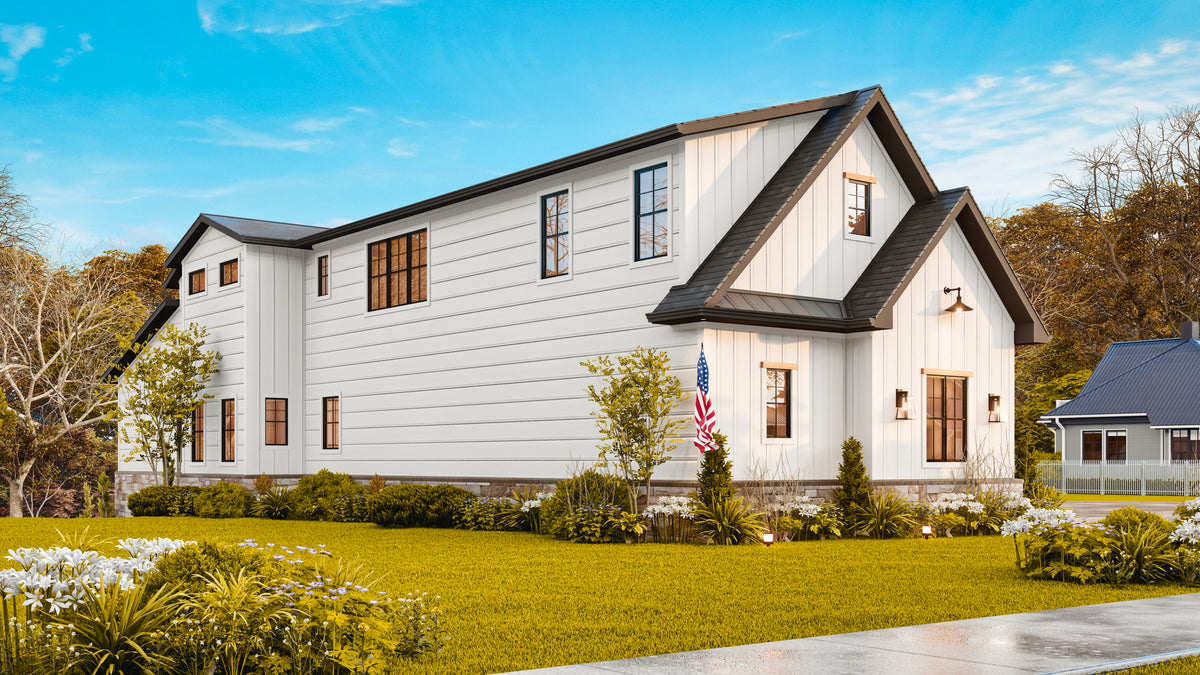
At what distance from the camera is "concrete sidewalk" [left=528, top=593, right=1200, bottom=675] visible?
21.7ft

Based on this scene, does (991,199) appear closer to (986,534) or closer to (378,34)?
(378,34)

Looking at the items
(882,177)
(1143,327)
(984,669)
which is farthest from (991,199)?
(984,669)

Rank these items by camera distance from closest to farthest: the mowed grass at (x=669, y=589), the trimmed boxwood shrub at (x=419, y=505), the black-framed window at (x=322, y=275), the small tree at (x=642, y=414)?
1. the mowed grass at (x=669, y=589)
2. the small tree at (x=642, y=414)
3. the trimmed boxwood shrub at (x=419, y=505)
4. the black-framed window at (x=322, y=275)

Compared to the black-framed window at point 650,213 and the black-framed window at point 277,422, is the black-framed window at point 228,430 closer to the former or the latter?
the black-framed window at point 277,422

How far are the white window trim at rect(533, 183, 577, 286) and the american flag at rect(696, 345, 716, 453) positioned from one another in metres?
3.49

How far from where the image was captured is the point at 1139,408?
127ft

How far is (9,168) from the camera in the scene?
37906 millimetres

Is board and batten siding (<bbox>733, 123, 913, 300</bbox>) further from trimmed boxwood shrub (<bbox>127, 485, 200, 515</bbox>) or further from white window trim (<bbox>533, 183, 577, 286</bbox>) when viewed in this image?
trimmed boxwood shrub (<bbox>127, 485, 200, 515</bbox>)

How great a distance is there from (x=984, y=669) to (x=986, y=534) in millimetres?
13164

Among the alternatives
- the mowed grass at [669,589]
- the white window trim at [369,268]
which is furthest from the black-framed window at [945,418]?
the white window trim at [369,268]

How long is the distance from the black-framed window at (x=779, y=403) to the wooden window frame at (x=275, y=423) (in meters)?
12.7

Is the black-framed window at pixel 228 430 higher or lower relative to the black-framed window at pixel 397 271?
lower

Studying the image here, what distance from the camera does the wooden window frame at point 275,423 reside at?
25.6 m

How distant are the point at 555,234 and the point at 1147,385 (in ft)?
93.3
